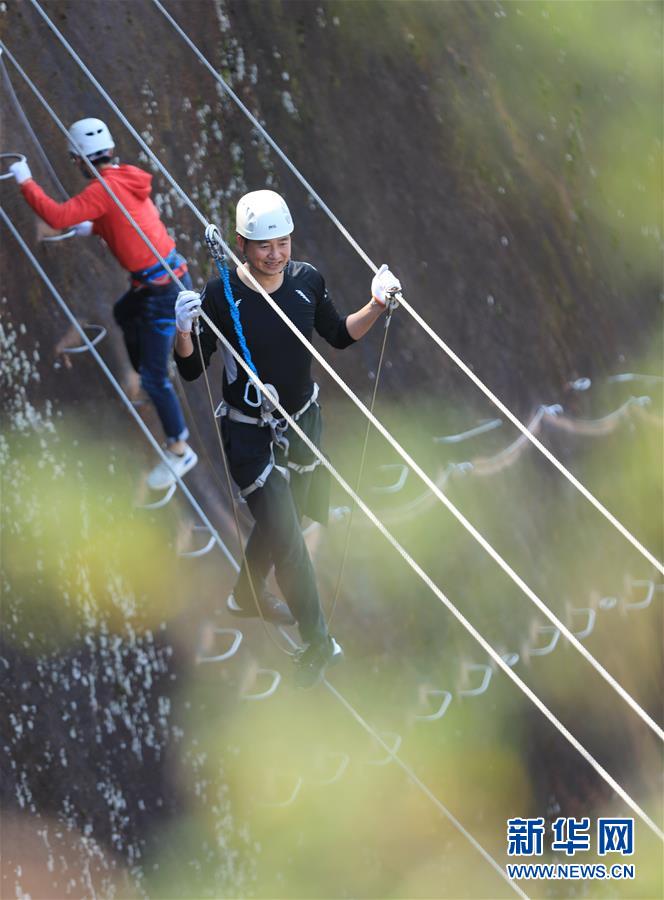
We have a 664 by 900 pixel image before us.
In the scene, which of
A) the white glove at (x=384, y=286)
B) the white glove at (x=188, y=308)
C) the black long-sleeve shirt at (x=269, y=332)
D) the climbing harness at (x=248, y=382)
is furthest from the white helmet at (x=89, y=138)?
the white glove at (x=384, y=286)

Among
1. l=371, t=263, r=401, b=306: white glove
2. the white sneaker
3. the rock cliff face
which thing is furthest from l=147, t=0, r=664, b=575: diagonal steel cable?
the white sneaker

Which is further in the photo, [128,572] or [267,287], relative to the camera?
[128,572]

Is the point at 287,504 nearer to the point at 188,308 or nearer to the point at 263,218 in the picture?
the point at 188,308

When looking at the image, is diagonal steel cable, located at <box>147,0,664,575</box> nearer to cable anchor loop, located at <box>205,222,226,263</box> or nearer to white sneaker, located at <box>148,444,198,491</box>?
cable anchor loop, located at <box>205,222,226,263</box>

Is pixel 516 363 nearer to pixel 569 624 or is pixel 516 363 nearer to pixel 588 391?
pixel 588 391

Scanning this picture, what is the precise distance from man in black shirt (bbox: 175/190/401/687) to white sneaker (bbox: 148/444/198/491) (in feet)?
3.94

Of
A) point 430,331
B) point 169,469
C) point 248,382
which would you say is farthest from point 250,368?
point 169,469

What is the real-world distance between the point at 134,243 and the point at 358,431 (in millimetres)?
2216

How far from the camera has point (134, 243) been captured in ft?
16.4

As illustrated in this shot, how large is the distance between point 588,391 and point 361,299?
214 centimetres

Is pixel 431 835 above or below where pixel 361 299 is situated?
below

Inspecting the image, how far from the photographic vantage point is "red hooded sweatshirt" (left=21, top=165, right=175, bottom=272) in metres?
4.82

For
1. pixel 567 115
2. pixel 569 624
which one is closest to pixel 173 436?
pixel 569 624

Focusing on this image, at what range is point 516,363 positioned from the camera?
25.8 feet
